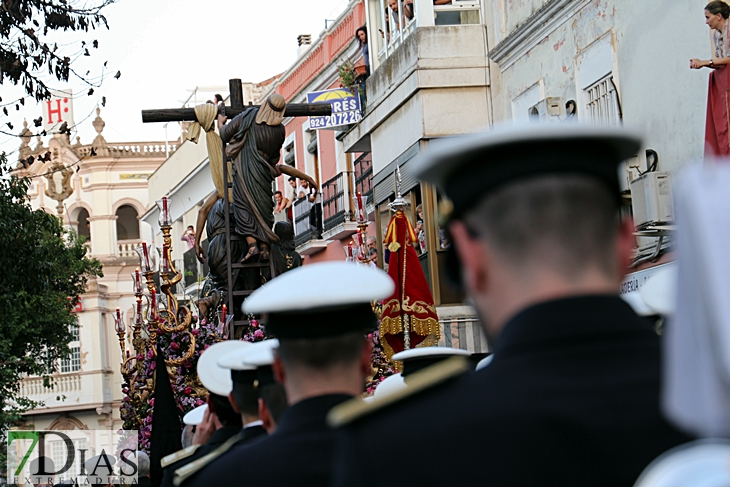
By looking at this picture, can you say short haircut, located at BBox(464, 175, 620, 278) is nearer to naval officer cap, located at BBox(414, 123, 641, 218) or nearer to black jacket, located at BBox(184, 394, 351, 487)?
naval officer cap, located at BBox(414, 123, 641, 218)

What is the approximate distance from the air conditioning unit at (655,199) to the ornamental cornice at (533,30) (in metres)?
3.91

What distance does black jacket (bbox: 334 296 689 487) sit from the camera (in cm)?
183

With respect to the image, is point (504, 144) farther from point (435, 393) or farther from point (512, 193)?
point (435, 393)

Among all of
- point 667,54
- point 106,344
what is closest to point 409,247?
point 667,54

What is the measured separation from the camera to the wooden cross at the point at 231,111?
Answer: 11930mm

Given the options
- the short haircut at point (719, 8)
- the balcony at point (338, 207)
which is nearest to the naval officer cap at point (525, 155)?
the short haircut at point (719, 8)

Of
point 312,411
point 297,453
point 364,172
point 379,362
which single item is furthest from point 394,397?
point 364,172

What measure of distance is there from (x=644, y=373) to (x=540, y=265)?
230 mm

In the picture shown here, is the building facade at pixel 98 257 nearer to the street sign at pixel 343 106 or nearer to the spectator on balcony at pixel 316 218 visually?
the spectator on balcony at pixel 316 218

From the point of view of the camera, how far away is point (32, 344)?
31.0 m

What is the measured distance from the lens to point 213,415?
5359mm

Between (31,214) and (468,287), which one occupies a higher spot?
(31,214)

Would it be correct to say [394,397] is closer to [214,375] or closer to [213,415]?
[214,375]

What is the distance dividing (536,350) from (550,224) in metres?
0.19
